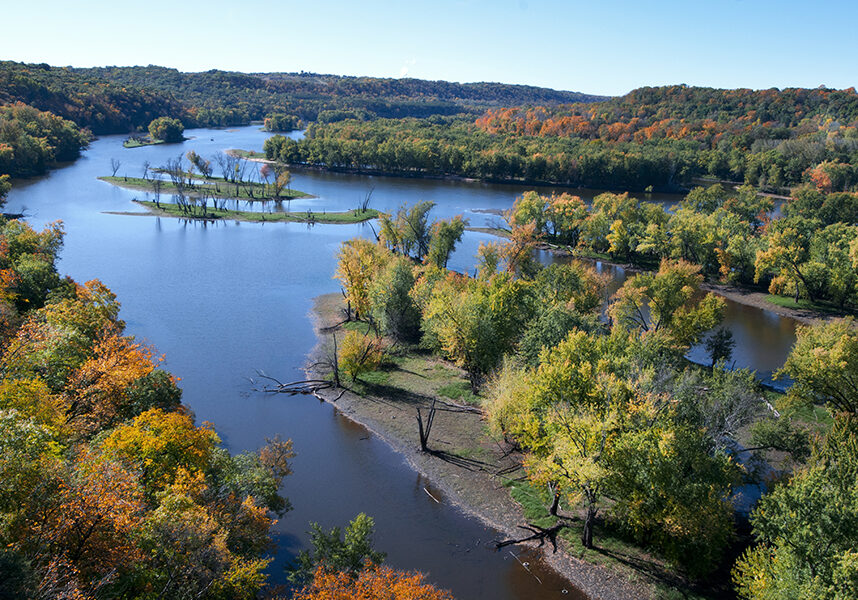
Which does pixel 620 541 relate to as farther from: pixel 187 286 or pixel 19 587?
pixel 187 286

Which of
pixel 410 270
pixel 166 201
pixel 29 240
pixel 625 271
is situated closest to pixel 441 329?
pixel 410 270

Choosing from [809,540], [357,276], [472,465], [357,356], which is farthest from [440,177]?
[809,540]

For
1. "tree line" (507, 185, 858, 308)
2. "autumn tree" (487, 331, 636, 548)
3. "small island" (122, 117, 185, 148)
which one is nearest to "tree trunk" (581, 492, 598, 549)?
"autumn tree" (487, 331, 636, 548)

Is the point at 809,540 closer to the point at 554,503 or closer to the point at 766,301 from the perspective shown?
the point at 554,503

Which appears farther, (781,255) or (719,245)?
(719,245)

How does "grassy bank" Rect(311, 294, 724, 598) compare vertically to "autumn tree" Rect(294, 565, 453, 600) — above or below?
below

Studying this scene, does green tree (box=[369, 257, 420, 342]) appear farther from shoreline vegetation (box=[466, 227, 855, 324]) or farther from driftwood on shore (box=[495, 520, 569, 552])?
shoreline vegetation (box=[466, 227, 855, 324])

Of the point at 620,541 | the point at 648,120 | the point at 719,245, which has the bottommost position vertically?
the point at 620,541
